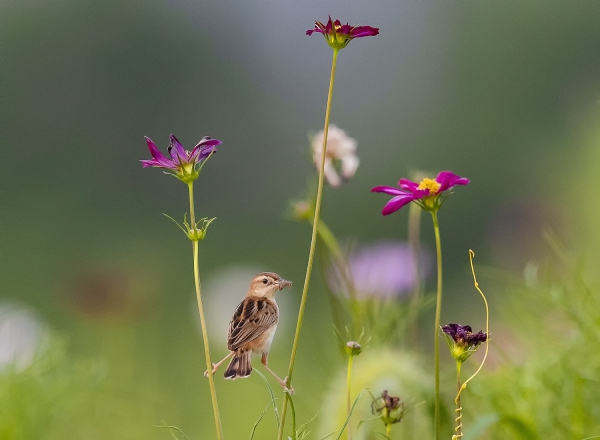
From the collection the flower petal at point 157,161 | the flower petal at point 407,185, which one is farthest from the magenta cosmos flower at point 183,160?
the flower petal at point 407,185

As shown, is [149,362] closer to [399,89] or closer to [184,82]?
[399,89]

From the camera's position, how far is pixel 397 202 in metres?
0.37

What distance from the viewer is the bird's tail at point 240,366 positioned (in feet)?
0.98

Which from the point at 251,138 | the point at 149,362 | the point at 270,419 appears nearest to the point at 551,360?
the point at 270,419

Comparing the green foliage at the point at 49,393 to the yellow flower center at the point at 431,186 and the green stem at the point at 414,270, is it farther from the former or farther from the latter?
the yellow flower center at the point at 431,186

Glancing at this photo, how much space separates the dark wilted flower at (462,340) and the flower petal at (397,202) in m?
0.06

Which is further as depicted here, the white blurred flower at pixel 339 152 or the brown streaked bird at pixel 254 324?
the white blurred flower at pixel 339 152

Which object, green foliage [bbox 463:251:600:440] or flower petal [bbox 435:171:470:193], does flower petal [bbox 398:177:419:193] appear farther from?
green foliage [bbox 463:251:600:440]

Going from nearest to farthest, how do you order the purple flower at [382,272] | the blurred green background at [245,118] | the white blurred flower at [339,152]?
the white blurred flower at [339,152], the purple flower at [382,272], the blurred green background at [245,118]

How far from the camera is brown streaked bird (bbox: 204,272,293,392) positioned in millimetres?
308

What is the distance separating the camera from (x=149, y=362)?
1.35 m

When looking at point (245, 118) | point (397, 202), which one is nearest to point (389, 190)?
point (397, 202)

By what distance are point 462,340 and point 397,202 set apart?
0.23ft

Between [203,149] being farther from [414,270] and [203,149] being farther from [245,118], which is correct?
[245,118]
